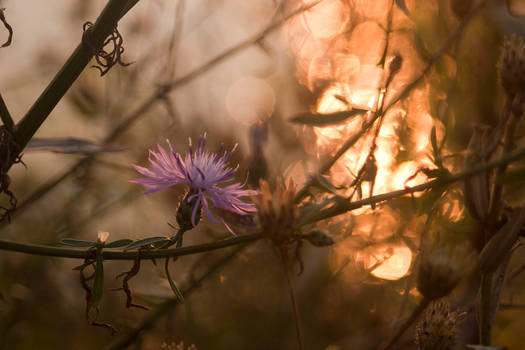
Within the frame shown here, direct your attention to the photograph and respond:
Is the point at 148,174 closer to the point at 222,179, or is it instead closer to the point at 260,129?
the point at 222,179

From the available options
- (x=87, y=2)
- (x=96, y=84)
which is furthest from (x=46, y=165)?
(x=87, y=2)

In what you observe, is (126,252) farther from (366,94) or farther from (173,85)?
(366,94)

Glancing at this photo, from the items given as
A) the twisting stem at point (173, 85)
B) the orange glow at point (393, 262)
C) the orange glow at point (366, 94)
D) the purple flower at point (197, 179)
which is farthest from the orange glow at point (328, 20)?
the purple flower at point (197, 179)

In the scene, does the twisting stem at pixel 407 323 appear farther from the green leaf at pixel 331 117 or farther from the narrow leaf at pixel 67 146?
the narrow leaf at pixel 67 146

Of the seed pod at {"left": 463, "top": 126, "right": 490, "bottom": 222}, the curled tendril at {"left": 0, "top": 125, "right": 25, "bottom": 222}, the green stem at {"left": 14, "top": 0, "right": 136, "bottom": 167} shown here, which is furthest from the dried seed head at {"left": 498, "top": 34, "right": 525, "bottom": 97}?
the curled tendril at {"left": 0, "top": 125, "right": 25, "bottom": 222}

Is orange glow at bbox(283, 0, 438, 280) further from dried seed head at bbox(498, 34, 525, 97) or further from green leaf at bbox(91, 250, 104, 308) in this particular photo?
green leaf at bbox(91, 250, 104, 308)
